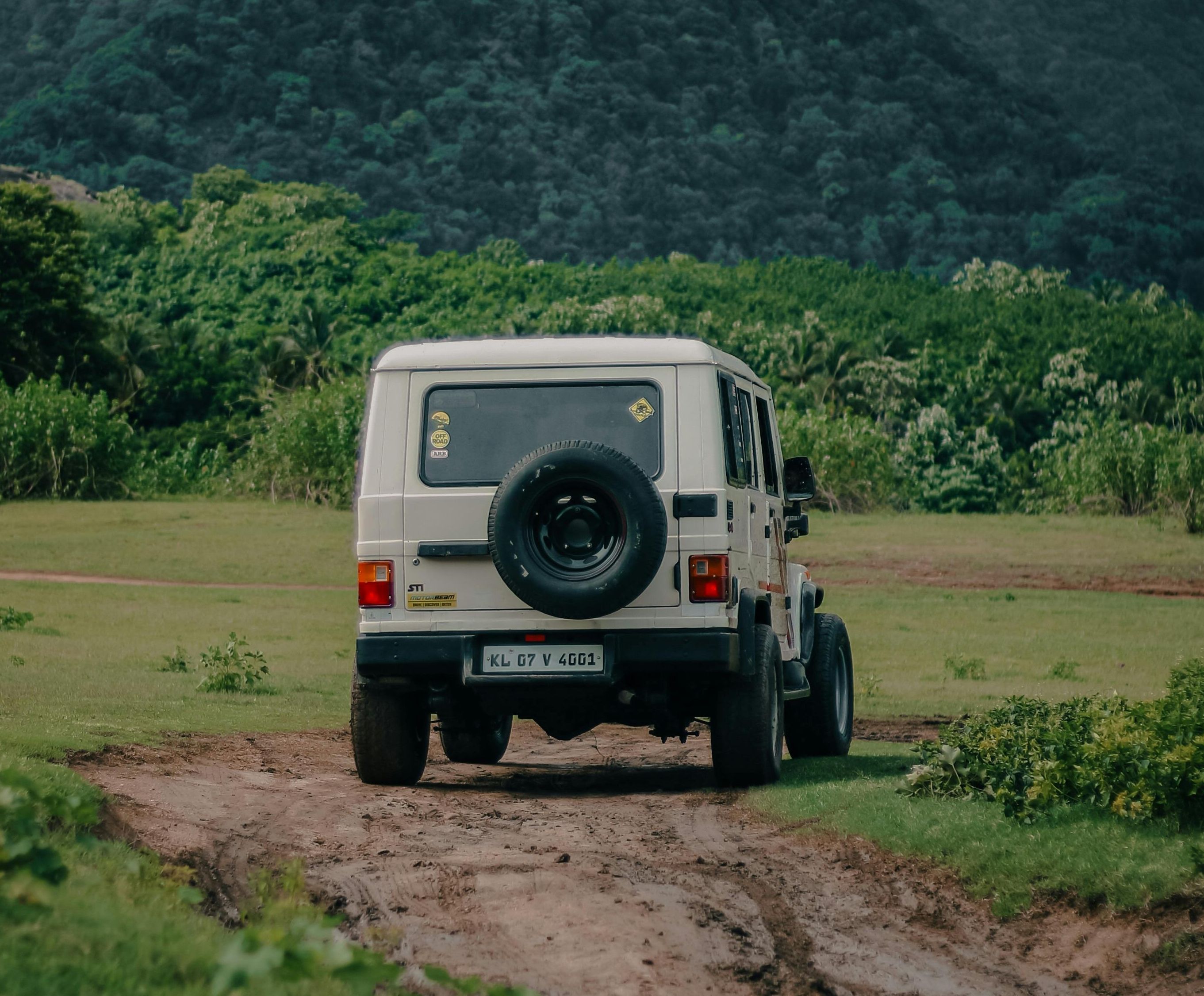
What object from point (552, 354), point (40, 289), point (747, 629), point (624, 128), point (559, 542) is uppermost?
point (624, 128)

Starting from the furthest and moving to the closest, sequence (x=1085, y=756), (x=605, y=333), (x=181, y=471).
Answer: (x=605, y=333) → (x=181, y=471) → (x=1085, y=756)

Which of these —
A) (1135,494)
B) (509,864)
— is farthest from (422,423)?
(1135,494)

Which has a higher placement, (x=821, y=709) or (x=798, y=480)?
(x=798, y=480)

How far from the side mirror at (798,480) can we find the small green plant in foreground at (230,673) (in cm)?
655

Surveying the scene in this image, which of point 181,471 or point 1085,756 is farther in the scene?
point 181,471

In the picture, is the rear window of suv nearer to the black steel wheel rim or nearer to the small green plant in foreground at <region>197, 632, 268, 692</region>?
the black steel wheel rim

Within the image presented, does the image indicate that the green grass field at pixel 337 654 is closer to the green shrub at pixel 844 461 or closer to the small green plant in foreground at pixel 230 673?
the small green plant in foreground at pixel 230 673

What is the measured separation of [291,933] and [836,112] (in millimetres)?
175221

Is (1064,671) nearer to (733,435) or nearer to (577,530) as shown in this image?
(733,435)

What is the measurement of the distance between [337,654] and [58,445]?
114 feet

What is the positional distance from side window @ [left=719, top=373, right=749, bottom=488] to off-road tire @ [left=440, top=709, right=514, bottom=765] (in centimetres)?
246

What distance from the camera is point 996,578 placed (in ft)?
121

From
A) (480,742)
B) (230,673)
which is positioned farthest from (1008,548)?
(480,742)

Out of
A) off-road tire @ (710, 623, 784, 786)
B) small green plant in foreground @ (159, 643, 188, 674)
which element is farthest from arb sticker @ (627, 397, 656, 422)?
small green plant in foreground @ (159, 643, 188, 674)
